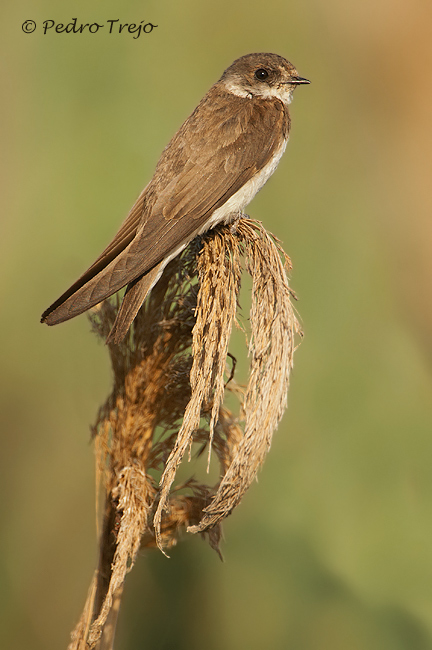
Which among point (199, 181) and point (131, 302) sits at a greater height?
point (199, 181)

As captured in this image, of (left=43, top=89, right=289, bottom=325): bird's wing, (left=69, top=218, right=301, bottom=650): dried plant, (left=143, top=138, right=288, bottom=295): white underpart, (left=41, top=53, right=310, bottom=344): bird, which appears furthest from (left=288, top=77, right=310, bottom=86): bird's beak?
(left=69, top=218, right=301, bottom=650): dried plant

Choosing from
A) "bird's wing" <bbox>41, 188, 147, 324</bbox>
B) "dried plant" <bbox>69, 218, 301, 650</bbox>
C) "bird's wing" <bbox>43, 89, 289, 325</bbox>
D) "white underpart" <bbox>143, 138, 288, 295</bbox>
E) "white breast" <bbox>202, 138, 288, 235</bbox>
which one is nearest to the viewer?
"dried plant" <bbox>69, 218, 301, 650</bbox>

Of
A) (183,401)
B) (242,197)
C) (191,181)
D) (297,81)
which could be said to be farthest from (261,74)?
(183,401)

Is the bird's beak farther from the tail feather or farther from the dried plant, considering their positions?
the tail feather

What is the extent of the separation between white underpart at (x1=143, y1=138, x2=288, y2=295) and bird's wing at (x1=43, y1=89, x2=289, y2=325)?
0.02 metres

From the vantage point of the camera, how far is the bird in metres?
1.60

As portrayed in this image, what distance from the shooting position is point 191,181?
76.7 inches

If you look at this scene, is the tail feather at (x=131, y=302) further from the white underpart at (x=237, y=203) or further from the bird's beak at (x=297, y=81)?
the bird's beak at (x=297, y=81)

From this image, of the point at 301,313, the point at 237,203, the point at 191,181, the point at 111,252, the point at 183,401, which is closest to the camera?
the point at 183,401

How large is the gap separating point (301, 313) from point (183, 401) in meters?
0.93

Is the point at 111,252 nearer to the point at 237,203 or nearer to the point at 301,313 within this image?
the point at 237,203

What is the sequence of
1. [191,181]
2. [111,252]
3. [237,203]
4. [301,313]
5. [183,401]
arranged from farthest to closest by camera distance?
1. [301,313]
2. [237,203]
3. [191,181]
4. [111,252]
5. [183,401]

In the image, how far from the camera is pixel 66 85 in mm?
2641

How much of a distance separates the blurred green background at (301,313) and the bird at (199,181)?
1.20 feet
